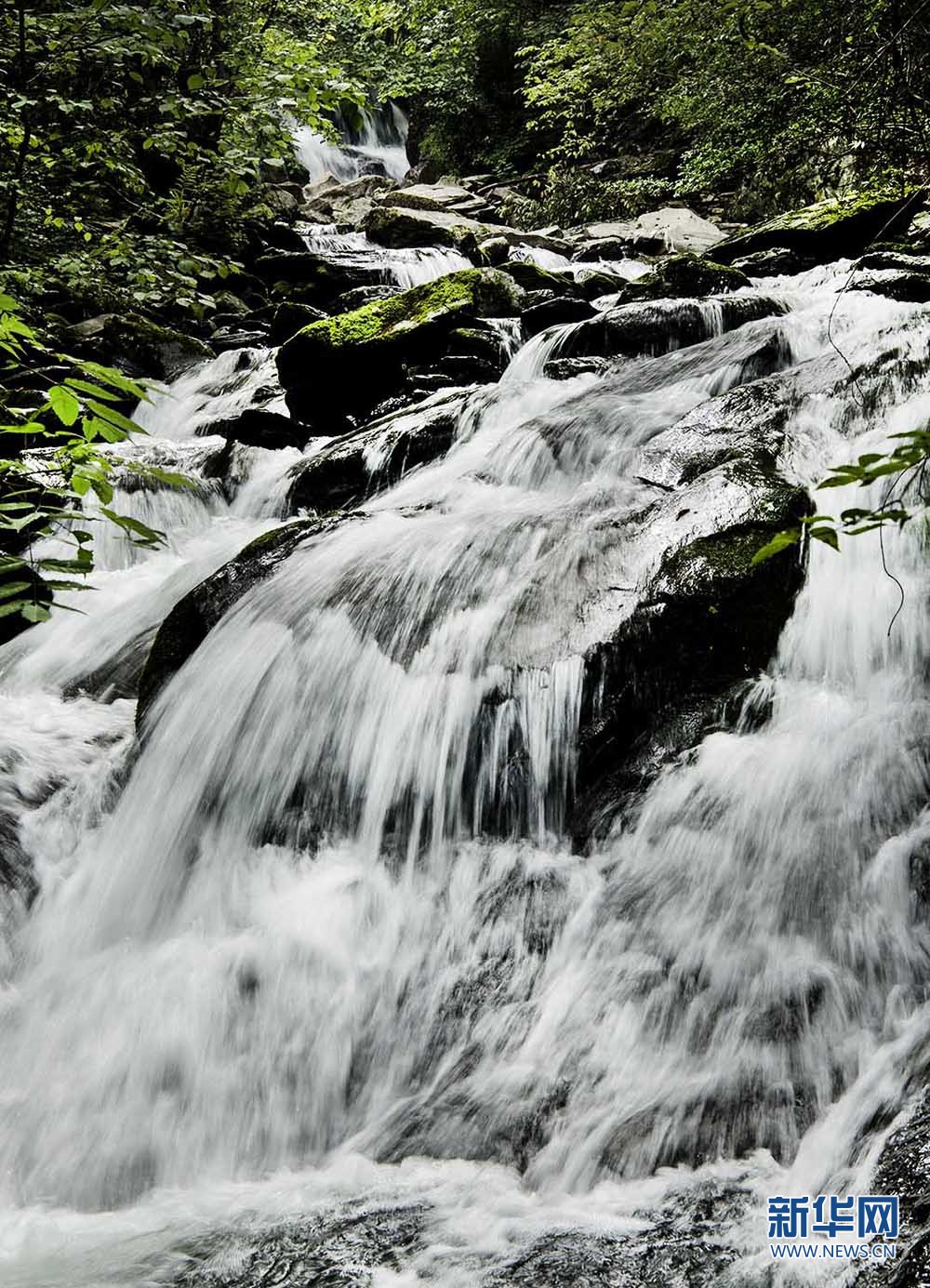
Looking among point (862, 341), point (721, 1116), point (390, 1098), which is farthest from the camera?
point (862, 341)

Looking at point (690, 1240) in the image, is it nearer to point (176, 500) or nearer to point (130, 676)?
point (130, 676)

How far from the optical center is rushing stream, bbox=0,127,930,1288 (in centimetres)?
239

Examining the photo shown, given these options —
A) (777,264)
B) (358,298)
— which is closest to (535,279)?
(358,298)

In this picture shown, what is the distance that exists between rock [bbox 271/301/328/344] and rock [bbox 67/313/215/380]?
906 mm

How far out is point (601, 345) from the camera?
8.04m

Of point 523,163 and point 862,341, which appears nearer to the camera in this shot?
point 862,341

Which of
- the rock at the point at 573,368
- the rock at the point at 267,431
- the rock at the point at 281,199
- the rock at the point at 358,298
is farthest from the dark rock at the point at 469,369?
the rock at the point at 281,199

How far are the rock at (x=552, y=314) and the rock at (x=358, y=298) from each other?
3.35m

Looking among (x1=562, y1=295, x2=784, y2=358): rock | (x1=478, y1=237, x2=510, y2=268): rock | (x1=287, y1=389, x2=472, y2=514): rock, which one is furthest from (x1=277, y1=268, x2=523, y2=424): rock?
(x1=478, y1=237, x2=510, y2=268): rock

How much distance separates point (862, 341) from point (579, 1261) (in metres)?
5.91

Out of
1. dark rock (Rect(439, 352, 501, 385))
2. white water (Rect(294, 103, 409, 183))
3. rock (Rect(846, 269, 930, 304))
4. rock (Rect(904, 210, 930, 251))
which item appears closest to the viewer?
rock (Rect(846, 269, 930, 304))

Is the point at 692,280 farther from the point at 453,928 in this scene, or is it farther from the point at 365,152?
the point at 365,152

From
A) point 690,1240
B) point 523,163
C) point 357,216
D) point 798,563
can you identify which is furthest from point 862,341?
point 523,163

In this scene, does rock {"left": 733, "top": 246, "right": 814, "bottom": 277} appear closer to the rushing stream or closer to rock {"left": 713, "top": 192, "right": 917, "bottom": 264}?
rock {"left": 713, "top": 192, "right": 917, "bottom": 264}
